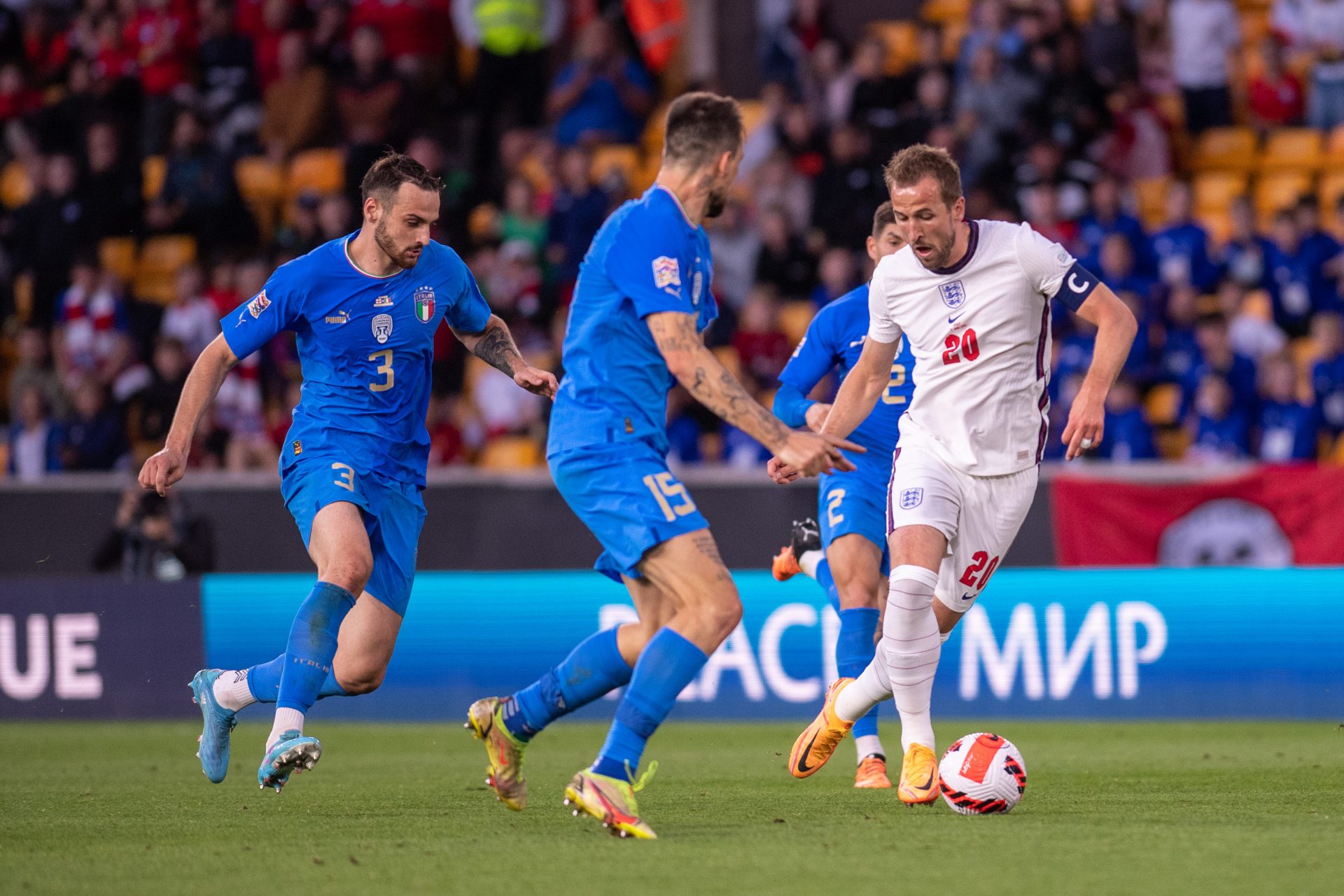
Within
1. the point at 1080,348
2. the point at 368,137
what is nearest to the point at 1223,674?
the point at 1080,348

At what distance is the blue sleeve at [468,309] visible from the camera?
7.71 m

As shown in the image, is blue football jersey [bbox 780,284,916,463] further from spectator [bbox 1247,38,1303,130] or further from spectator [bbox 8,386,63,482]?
spectator [bbox 1247,38,1303,130]

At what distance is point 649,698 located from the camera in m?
5.85

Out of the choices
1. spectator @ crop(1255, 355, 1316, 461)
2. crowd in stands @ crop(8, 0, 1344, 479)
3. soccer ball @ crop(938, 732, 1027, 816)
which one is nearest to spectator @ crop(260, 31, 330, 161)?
crowd in stands @ crop(8, 0, 1344, 479)

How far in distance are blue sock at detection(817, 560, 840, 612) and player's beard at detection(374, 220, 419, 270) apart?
2.33 m

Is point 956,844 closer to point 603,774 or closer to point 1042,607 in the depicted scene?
point 603,774

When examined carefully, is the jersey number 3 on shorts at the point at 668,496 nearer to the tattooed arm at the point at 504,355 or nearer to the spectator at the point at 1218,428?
the tattooed arm at the point at 504,355

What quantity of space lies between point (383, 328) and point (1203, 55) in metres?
11.0

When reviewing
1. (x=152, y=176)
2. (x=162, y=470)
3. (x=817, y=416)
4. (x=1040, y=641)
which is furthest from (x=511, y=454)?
(x=162, y=470)

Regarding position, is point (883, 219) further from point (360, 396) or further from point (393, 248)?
point (360, 396)

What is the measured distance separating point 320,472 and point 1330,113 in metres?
11.7

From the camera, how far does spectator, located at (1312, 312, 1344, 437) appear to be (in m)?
13.3

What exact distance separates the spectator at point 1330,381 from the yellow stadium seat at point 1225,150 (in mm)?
3501

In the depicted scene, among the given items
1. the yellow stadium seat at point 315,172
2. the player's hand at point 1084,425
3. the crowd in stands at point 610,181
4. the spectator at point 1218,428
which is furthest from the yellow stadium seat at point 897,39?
the player's hand at point 1084,425
